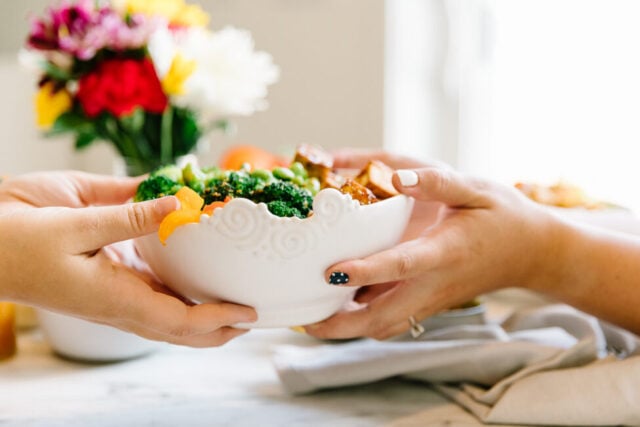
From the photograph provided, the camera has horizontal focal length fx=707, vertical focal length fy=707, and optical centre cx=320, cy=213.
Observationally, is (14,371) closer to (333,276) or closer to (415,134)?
(333,276)

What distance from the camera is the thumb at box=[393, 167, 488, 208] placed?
0.79 m

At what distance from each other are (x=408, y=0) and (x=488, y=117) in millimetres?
450

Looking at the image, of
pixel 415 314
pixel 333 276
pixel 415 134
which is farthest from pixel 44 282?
pixel 415 134

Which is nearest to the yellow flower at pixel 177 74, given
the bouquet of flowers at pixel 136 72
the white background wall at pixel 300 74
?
the bouquet of flowers at pixel 136 72

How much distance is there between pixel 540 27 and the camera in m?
2.10

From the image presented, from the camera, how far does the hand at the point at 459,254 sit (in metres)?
0.83

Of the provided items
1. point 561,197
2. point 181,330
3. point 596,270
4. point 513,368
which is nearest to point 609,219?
point 561,197

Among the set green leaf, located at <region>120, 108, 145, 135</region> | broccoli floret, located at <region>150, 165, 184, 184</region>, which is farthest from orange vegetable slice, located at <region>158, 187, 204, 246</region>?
green leaf, located at <region>120, 108, 145, 135</region>

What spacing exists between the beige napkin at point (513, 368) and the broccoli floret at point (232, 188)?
28 cm

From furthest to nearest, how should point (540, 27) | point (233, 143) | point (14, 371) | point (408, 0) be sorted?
point (233, 143)
point (408, 0)
point (540, 27)
point (14, 371)

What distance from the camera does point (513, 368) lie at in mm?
895

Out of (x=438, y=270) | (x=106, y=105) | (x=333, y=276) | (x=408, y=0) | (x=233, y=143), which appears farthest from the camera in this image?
(x=233, y=143)

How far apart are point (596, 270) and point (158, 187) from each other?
0.56 meters

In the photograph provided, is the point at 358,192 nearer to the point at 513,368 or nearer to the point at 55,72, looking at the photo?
the point at 513,368
